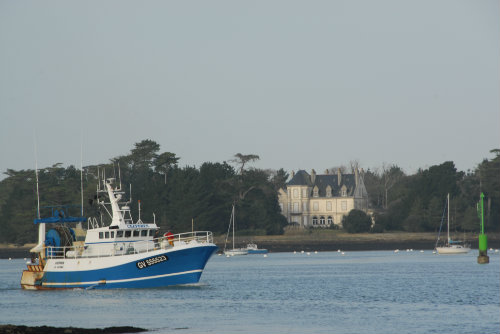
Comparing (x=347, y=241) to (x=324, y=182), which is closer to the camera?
(x=347, y=241)

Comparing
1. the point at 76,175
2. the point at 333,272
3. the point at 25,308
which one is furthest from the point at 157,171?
the point at 25,308

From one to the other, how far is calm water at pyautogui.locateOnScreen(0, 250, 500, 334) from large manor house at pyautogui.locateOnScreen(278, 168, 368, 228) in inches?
3800

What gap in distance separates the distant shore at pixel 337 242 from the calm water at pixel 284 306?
7338cm

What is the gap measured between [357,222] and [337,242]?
18.4ft

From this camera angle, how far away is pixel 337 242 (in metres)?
148

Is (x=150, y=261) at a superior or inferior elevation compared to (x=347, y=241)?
superior

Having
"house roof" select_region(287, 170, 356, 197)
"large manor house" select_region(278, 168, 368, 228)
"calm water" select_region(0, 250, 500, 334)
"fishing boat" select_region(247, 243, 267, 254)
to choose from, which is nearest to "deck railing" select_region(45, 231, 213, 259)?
"calm water" select_region(0, 250, 500, 334)

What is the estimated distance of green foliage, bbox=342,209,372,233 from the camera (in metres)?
150

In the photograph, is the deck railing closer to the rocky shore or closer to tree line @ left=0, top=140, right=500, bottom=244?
the rocky shore

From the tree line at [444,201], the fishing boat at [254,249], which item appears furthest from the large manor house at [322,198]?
the fishing boat at [254,249]

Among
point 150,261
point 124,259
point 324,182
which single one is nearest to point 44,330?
point 124,259

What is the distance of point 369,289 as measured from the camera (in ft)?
198

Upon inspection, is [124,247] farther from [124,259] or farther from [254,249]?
[254,249]

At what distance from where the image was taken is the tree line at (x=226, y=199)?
146000 millimetres
